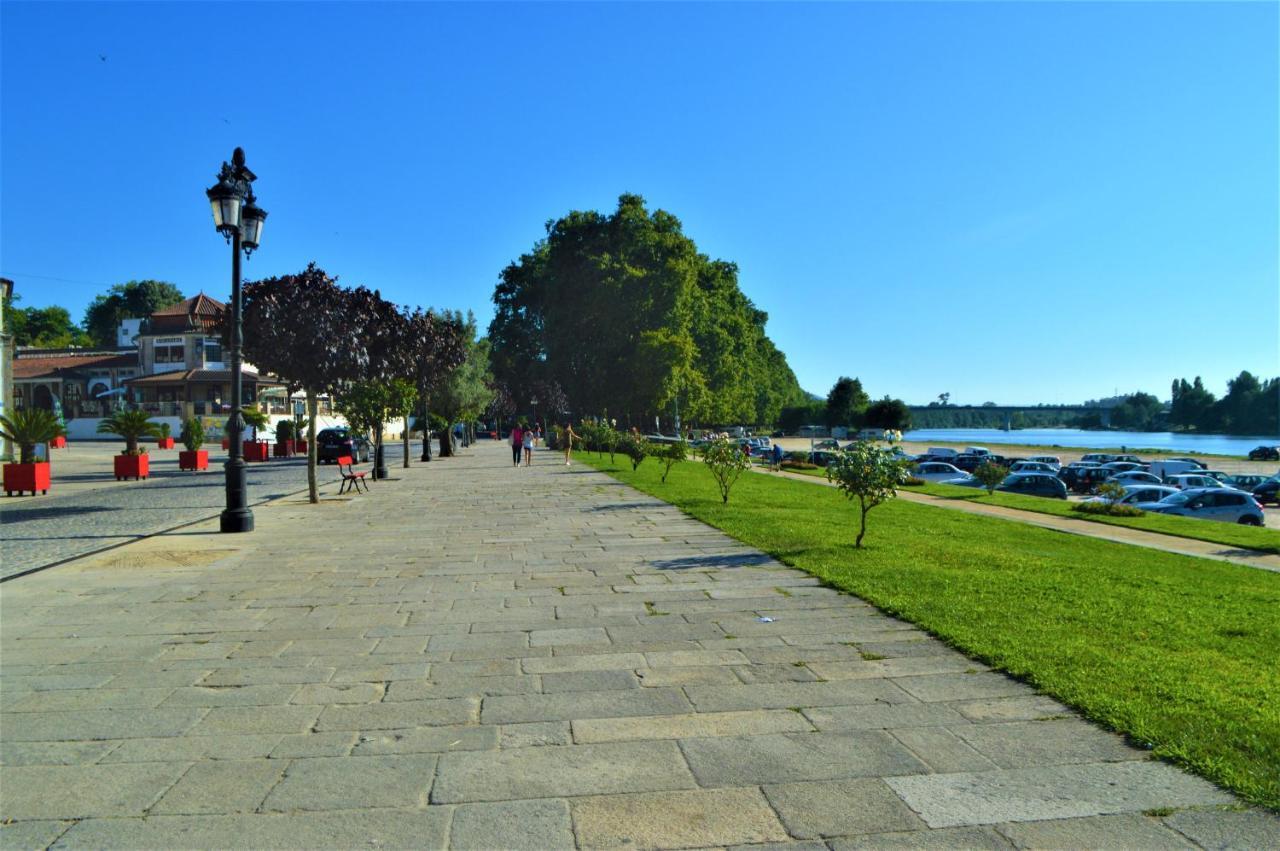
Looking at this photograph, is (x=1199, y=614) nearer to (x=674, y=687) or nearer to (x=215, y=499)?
(x=674, y=687)

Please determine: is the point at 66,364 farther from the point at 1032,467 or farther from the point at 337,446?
the point at 1032,467

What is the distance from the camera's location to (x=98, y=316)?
120938mm

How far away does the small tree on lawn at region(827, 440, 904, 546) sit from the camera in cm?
1060

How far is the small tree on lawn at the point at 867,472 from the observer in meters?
10.6

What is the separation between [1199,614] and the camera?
23.3ft

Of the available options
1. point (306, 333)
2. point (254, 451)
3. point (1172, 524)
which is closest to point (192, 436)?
point (254, 451)

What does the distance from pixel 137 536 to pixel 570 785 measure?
439 inches

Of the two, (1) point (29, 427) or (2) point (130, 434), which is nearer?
(1) point (29, 427)

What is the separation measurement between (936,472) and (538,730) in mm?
38262

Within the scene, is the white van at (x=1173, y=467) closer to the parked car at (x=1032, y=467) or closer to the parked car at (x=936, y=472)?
the parked car at (x=1032, y=467)

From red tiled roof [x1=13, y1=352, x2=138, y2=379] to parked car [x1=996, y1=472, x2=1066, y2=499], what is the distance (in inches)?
2801

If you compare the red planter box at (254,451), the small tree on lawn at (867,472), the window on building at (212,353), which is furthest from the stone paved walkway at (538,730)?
the window on building at (212,353)

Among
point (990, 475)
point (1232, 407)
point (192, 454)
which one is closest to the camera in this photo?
point (990, 475)

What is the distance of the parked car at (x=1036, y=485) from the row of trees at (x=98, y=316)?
111 meters
